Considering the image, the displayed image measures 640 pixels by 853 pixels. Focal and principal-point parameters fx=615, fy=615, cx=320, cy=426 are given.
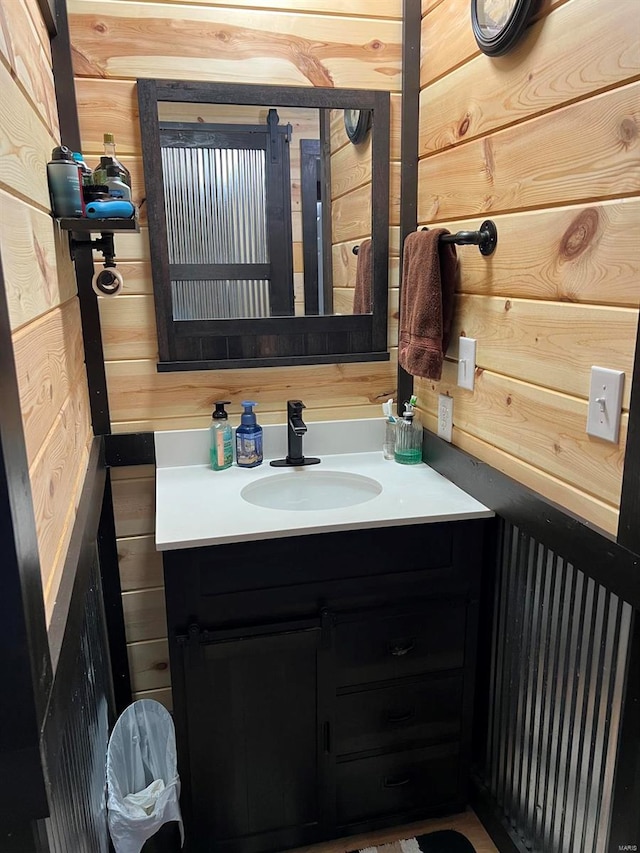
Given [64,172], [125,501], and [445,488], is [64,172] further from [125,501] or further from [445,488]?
[445,488]

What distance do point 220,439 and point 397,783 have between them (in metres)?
1.03

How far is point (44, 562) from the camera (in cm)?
82

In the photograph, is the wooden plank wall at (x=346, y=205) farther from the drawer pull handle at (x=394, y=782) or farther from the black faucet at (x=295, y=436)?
the drawer pull handle at (x=394, y=782)

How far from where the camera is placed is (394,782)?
5.30 ft

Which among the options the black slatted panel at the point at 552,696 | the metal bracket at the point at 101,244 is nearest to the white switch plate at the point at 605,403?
the black slatted panel at the point at 552,696

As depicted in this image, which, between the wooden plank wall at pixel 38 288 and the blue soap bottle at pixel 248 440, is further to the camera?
the blue soap bottle at pixel 248 440

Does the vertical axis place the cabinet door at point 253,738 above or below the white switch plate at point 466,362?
below

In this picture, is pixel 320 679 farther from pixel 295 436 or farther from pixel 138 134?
pixel 138 134

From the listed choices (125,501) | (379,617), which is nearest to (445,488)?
(379,617)

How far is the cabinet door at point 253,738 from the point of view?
1.44 metres

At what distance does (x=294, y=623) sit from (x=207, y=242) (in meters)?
1.02

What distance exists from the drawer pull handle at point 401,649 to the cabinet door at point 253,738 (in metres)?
0.20

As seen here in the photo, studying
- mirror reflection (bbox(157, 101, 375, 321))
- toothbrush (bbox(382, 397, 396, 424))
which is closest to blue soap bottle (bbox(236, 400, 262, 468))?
mirror reflection (bbox(157, 101, 375, 321))

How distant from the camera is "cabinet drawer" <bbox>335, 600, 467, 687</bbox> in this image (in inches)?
59.2
